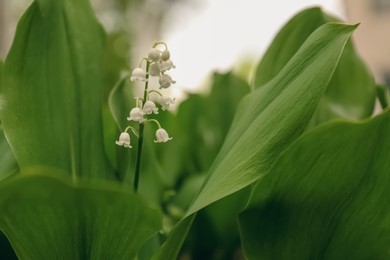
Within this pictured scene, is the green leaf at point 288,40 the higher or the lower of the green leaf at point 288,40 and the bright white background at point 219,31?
the higher

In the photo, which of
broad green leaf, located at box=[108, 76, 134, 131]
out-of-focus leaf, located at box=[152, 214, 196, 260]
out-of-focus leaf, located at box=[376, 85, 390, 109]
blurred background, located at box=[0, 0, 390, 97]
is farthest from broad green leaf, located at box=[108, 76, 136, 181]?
blurred background, located at box=[0, 0, 390, 97]

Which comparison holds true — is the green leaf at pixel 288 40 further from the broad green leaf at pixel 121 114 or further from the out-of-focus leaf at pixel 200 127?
the out-of-focus leaf at pixel 200 127

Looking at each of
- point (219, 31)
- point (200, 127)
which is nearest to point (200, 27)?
point (219, 31)

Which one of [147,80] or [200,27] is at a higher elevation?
[147,80]

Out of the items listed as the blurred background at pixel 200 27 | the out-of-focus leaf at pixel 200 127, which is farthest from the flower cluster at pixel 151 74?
the blurred background at pixel 200 27

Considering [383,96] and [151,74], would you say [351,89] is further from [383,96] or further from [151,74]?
[151,74]

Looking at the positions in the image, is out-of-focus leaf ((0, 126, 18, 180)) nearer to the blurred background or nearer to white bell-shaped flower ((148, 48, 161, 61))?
white bell-shaped flower ((148, 48, 161, 61))

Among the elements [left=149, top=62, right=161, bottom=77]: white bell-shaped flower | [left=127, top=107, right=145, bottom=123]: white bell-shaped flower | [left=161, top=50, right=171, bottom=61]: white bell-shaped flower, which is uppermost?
[left=161, top=50, right=171, bottom=61]: white bell-shaped flower
